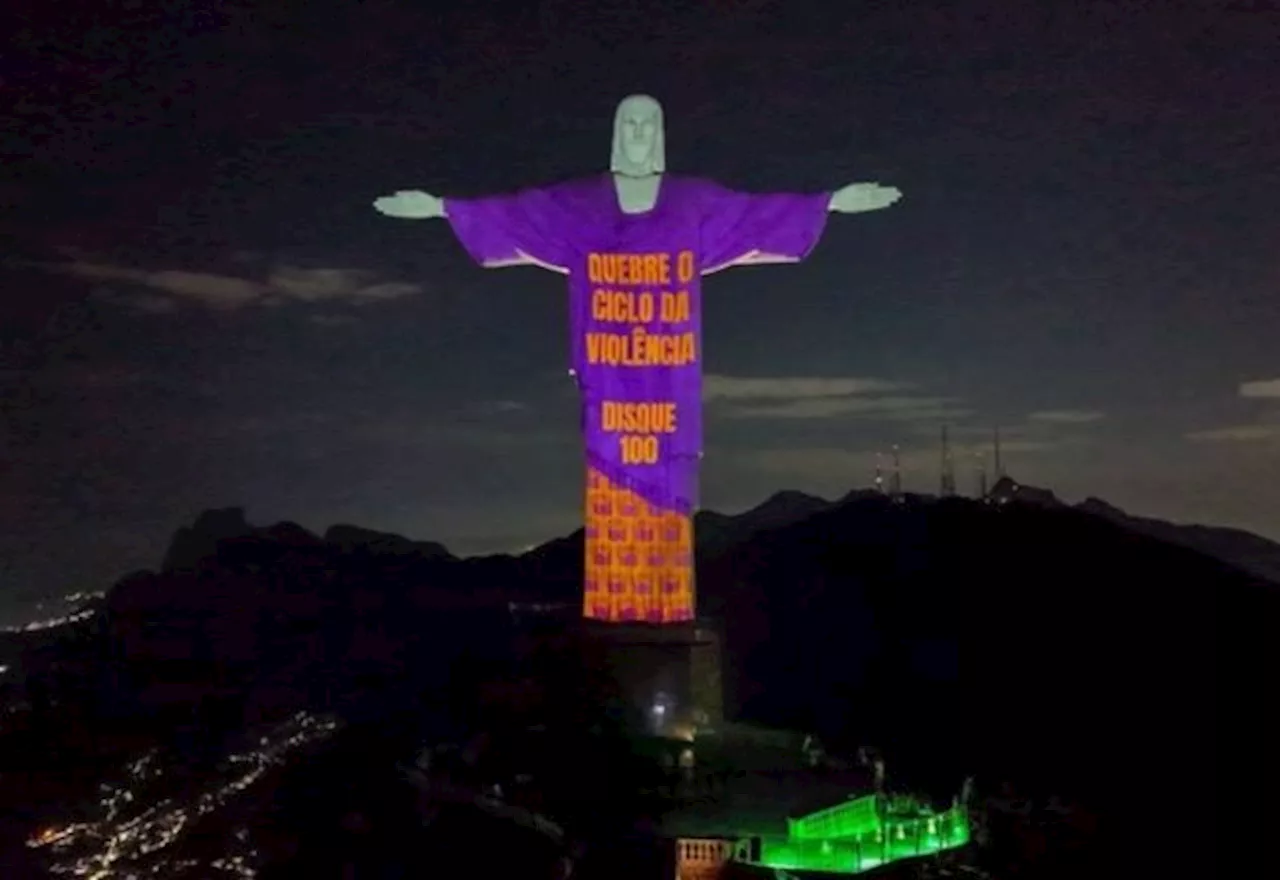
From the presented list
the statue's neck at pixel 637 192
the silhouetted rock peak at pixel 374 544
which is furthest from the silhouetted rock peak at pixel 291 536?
the statue's neck at pixel 637 192

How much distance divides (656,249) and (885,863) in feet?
35.8

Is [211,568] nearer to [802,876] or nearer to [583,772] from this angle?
[583,772]

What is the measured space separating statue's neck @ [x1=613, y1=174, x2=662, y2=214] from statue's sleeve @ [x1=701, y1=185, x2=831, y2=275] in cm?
84

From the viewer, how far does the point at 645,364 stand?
25.0 metres

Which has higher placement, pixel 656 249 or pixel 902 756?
pixel 656 249

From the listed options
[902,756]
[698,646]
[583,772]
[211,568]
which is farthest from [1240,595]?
[211,568]

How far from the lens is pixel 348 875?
75.5ft

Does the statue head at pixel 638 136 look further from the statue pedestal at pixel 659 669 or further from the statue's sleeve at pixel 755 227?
the statue pedestal at pixel 659 669

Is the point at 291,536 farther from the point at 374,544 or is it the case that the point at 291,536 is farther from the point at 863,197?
the point at 863,197

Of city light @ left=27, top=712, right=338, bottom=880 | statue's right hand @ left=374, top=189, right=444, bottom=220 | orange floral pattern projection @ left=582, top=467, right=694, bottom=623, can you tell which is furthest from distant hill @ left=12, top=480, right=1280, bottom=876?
statue's right hand @ left=374, top=189, right=444, bottom=220

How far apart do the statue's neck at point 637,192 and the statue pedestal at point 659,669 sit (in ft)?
21.8

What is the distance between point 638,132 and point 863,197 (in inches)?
146

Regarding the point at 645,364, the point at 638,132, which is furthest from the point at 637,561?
the point at 638,132

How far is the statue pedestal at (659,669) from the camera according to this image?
23.9 meters
